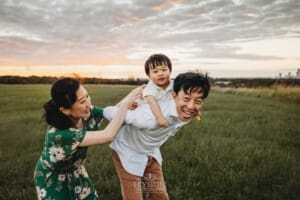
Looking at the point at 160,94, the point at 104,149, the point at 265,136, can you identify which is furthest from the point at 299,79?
the point at 160,94

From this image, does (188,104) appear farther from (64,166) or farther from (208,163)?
(208,163)

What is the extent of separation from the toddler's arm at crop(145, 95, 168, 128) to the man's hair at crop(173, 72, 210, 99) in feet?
0.87

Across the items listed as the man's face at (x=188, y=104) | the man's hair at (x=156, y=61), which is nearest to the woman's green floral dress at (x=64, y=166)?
the man's face at (x=188, y=104)

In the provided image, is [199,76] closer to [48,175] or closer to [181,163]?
[48,175]

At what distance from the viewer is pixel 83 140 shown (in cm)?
295

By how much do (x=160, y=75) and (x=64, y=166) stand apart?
4.99 ft

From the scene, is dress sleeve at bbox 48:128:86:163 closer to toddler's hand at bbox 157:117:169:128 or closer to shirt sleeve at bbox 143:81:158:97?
toddler's hand at bbox 157:117:169:128

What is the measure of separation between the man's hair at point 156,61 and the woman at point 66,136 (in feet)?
2.92

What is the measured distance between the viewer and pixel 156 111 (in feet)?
10.8

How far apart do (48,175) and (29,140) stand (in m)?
5.17

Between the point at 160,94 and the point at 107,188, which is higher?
the point at 160,94

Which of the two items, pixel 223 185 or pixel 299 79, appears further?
pixel 299 79

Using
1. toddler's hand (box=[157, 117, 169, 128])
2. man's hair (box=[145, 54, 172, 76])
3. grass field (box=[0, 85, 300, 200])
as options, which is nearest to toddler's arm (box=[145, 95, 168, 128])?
toddler's hand (box=[157, 117, 169, 128])

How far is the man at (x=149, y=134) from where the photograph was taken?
125 inches
